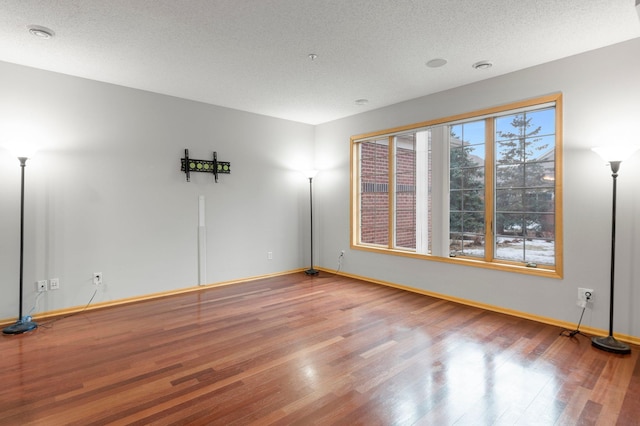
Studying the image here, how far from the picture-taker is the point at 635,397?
83.7 inches

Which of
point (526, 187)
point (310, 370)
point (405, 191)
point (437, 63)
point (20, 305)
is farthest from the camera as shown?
point (405, 191)

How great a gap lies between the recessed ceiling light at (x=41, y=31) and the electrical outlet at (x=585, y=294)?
537 centimetres

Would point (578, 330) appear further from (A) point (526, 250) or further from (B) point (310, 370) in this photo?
(B) point (310, 370)

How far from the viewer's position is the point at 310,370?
2479 millimetres

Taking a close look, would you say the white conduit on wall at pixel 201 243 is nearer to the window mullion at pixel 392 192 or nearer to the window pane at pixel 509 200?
the window mullion at pixel 392 192

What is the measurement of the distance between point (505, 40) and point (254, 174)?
3769mm

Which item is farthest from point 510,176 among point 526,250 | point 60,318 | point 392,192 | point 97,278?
point 60,318

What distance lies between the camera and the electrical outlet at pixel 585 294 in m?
3.18

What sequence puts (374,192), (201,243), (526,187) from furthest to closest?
(374,192)
(201,243)
(526,187)

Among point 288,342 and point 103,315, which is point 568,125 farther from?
point 103,315

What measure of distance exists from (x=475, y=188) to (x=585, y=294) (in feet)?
5.11

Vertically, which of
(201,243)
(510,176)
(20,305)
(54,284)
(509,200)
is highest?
(510,176)

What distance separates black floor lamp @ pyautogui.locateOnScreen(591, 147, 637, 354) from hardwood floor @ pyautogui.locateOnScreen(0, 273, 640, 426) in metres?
0.11

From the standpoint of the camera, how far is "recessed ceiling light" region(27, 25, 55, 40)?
2.76 m
